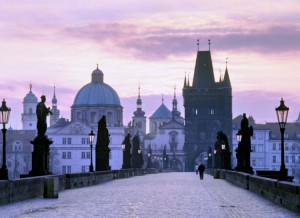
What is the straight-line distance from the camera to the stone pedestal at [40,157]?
1582 inches

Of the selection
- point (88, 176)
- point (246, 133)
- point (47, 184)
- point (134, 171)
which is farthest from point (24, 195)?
point (134, 171)

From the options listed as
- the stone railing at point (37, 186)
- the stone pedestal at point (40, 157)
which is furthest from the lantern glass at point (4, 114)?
the stone pedestal at point (40, 157)

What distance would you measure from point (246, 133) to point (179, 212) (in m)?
30.5

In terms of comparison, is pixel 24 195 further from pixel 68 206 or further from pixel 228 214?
pixel 228 214

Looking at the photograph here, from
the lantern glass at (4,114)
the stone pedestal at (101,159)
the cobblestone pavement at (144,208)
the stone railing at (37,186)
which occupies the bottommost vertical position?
the cobblestone pavement at (144,208)

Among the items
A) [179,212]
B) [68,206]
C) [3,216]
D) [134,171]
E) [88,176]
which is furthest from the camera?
[134,171]

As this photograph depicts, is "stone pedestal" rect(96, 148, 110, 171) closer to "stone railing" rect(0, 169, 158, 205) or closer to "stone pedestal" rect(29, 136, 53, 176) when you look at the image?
"stone railing" rect(0, 169, 158, 205)

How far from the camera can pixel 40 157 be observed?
4059cm

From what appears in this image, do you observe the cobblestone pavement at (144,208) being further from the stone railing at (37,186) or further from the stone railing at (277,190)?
the stone railing at (37,186)

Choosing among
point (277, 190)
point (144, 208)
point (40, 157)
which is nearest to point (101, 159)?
point (40, 157)

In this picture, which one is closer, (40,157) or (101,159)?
(40,157)

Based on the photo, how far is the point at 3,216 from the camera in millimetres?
23375

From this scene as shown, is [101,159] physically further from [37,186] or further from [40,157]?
[37,186]

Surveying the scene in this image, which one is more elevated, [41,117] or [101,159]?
[41,117]
